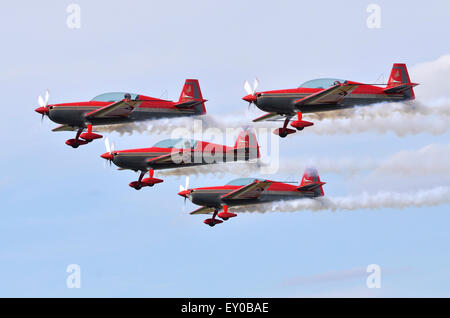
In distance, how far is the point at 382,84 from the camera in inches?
3494


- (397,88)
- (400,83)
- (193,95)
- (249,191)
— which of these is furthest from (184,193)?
(400,83)

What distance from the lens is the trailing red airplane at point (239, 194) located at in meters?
91.2

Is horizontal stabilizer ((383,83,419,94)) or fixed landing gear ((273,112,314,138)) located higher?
horizontal stabilizer ((383,83,419,94))

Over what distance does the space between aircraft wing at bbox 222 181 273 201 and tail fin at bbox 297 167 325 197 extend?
3.52 meters

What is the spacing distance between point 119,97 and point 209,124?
5712 mm

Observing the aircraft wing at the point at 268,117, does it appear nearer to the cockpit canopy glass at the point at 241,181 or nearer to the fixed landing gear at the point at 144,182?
the cockpit canopy glass at the point at 241,181

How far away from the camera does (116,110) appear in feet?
295

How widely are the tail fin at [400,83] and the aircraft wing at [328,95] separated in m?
3.36

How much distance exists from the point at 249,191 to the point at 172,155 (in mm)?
4907

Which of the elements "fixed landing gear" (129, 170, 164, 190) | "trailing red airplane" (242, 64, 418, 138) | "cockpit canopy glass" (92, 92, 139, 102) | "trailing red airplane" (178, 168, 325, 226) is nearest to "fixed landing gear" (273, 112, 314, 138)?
"trailing red airplane" (242, 64, 418, 138)

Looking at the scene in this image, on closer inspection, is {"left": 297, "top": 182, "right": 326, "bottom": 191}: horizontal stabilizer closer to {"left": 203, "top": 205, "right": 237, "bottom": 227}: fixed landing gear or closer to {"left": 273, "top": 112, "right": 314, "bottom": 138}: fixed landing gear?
{"left": 273, "top": 112, "right": 314, "bottom": 138}: fixed landing gear

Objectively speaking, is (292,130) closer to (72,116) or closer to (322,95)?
(322,95)

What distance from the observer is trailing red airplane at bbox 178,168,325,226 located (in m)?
91.2

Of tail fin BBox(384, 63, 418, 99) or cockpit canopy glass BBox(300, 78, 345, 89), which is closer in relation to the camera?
cockpit canopy glass BBox(300, 78, 345, 89)
